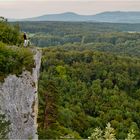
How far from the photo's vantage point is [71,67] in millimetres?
90812

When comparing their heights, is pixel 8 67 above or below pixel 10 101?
above

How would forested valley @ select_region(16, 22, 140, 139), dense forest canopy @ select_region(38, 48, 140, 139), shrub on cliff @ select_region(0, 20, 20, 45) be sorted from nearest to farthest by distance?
shrub on cliff @ select_region(0, 20, 20, 45)
forested valley @ select_region(16, 22, 140, 139)
dense forest canopy @ select_region(38, 48, 140, 139)

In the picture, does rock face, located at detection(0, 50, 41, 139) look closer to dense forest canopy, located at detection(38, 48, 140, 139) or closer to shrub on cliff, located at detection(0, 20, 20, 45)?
shrub on cliff, located at detection(0, 20, 20, 45)

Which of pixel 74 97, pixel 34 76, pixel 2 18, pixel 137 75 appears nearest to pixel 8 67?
pixel 34 76

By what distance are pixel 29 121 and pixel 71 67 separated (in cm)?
6940

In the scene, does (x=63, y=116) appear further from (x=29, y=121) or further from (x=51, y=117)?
(x=29, y=121)

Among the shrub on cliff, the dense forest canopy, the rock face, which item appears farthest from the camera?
the dense forest canopy

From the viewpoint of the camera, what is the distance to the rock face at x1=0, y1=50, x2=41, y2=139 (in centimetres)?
2003

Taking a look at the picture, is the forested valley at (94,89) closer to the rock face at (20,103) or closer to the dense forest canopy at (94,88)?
the dense forest canopy at (94,88)

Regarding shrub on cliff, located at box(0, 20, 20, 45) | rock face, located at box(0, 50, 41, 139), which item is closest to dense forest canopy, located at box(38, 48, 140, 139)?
shrub on cliff, located at box(0, 20, 20, 45)

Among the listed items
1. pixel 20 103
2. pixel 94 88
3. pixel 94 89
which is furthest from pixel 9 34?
pixel 94 88

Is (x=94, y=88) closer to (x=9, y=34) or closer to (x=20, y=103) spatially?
(x=9, y=34)

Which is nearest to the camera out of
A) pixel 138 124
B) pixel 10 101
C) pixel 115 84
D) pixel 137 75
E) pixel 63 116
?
pixel 10 101

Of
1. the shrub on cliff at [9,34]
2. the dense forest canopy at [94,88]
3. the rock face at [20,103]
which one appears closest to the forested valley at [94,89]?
the dense forest canopy at [94,88]
